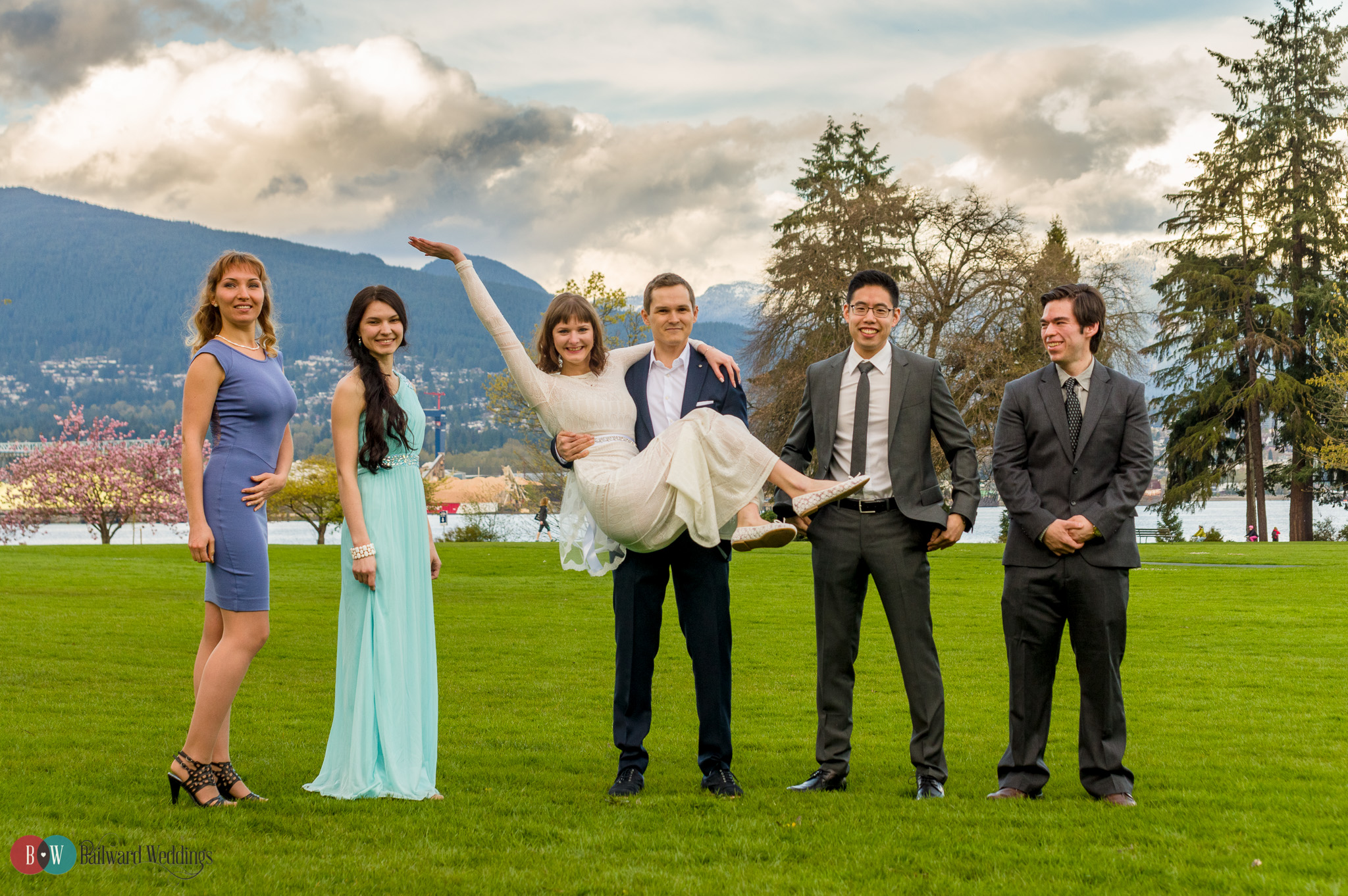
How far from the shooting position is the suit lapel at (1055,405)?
532cm

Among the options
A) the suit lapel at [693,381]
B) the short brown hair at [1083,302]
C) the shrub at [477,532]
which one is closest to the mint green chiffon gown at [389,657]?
the suit lapel at [693,381]

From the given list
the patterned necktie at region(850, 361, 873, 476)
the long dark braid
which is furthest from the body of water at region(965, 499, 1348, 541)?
the long dark braid

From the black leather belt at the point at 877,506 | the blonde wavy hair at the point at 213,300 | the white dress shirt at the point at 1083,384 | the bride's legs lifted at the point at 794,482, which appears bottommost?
the black leather belt at the point at 877,506

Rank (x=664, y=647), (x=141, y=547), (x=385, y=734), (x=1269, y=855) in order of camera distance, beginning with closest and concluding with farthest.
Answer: (x=1269, y=855) → (x=385, y=734) → (x=664, y=647) → (x=141, y=547)

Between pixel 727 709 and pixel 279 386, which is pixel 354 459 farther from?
pixel 727 709

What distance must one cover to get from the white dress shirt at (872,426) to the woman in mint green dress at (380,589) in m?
2.18

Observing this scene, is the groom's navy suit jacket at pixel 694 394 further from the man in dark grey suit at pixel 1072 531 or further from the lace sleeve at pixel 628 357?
the man in dark grey suit at pixel 1072 531

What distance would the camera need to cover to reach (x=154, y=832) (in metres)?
4.44

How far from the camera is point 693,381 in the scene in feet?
17.9

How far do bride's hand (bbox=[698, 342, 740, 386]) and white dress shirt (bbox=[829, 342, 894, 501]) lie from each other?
58cm

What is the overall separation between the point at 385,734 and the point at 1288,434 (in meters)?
45.0

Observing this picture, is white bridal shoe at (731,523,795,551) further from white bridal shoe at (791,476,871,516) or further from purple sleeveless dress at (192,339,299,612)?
purple sleeveless dress at (192,339,299,612)

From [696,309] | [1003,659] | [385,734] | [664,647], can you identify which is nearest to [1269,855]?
[696,309]

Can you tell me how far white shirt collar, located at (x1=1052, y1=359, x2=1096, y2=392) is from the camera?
17.6 feet
